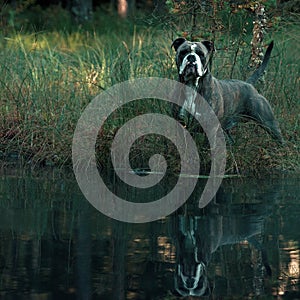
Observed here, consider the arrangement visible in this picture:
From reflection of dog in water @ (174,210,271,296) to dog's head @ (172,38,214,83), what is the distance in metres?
2.37

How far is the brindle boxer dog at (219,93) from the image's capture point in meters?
9.20

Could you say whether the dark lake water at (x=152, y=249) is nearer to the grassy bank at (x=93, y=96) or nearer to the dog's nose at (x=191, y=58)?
the grassy bank at (x=93, y=96)

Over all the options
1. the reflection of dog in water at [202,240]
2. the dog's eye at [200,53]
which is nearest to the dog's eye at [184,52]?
the dog's eye at [200,53]

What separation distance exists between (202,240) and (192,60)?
319 cm

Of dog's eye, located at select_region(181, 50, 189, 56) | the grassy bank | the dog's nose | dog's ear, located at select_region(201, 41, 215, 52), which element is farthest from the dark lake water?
dog's ear, located at select_region(201, 41, 215, 52)

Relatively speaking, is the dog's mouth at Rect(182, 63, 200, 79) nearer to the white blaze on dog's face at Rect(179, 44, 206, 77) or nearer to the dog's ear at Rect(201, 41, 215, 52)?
the white blaze on dog's face at Rect(179, 44, 206, 77)

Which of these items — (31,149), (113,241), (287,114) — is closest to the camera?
(113,241)

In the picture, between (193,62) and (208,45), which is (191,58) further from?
(208,45)

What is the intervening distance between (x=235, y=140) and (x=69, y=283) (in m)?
4.72

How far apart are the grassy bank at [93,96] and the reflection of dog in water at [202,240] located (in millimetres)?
2204

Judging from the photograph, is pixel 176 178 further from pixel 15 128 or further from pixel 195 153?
pixel 15 128

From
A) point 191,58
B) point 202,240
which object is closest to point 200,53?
point 191,58

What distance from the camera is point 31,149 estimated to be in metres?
10.2

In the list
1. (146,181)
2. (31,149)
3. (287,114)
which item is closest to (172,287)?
(146,181)
